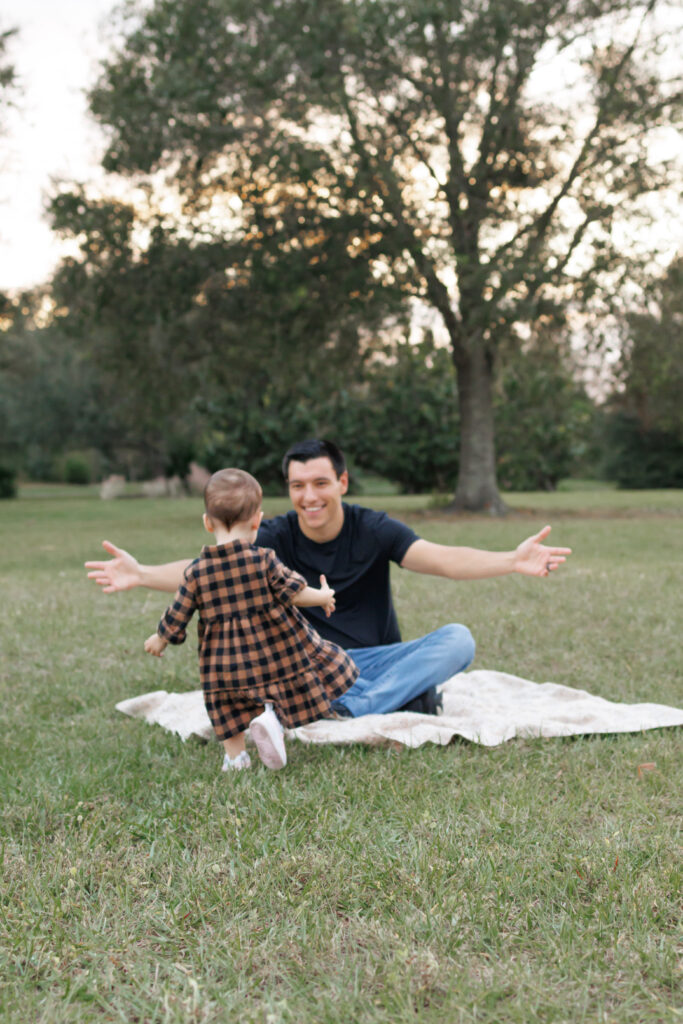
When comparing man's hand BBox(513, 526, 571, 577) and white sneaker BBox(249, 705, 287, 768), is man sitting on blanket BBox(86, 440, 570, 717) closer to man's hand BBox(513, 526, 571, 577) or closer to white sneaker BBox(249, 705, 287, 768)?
man's hand BBox(513, 526, 571, 577)

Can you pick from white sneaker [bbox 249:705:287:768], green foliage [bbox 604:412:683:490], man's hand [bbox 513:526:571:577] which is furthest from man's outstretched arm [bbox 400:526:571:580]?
green foliage [bbox 604:412:683:490]

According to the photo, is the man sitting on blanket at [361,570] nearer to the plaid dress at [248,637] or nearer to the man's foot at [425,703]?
the man's foot at [425,703]

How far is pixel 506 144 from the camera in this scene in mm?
17422

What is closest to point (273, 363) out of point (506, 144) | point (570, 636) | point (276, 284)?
point (276, 284)

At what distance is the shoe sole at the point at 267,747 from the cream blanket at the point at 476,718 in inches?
17.7

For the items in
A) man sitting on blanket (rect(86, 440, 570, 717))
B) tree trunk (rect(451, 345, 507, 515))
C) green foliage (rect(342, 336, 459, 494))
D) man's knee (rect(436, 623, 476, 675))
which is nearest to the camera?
man sitting on blanket (rect(86, 440, 570, 717))

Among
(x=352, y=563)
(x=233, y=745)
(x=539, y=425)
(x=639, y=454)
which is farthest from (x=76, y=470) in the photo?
(x=233, y=745)

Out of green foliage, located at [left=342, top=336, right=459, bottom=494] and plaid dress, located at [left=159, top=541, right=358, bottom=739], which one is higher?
green foliage, located at [left=342, top=336, right=459, bottom=494]

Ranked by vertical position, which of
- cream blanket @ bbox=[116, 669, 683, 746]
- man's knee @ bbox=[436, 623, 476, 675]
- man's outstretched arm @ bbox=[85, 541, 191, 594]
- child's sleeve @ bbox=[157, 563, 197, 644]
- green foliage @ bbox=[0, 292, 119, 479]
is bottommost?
cream blanket @ bbox=[116, 669, 683, 746]

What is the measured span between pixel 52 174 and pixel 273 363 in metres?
5.68

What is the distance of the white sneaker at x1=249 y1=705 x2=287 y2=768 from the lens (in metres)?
3.56

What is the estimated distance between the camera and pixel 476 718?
14.4 ft

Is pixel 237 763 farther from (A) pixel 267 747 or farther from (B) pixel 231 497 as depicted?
(B) pixel 231 497

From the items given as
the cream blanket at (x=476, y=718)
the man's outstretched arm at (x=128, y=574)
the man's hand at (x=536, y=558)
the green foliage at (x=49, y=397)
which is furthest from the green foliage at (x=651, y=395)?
the green foliage at (x=49, y=397)
